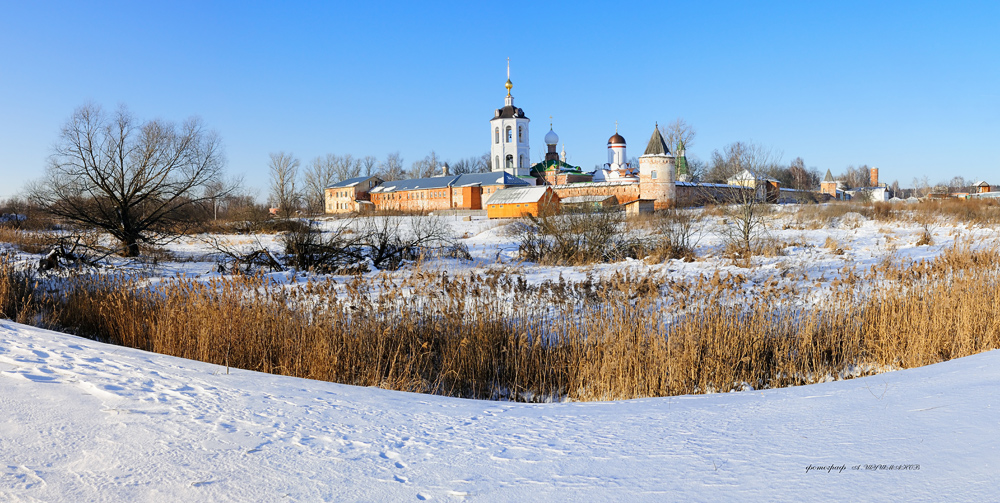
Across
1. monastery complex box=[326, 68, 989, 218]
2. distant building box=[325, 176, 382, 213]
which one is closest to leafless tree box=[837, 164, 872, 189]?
monastery complex box=[326, 68, 989, 218]

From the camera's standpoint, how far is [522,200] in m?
42.2

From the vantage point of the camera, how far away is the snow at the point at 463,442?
2.63 meters

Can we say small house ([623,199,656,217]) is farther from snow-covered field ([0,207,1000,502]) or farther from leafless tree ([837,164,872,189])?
leafless tree ([837,164,872,189])

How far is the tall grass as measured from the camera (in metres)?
5.80

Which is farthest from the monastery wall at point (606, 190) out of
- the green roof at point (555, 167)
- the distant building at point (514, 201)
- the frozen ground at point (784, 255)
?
the frozen ground at point (784, 255)

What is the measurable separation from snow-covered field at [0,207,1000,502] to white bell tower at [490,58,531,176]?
64680 millimetres

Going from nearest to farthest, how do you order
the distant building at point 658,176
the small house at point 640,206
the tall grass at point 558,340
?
the tall grass at point 558,340 < the small house at point 640,206 < the distant building at point 658,176

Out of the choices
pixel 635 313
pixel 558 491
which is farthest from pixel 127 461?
pixel 635 313

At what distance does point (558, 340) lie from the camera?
6.59 meters

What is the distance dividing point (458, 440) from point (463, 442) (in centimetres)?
4

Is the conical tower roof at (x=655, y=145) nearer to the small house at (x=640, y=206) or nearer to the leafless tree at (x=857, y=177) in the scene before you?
the small house at (x=640, y=206)

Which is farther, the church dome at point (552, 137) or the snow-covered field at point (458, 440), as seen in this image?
the church dome at point (552, 137)

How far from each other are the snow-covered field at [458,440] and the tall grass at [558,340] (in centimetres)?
122

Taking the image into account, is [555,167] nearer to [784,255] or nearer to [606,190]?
[606,190]
